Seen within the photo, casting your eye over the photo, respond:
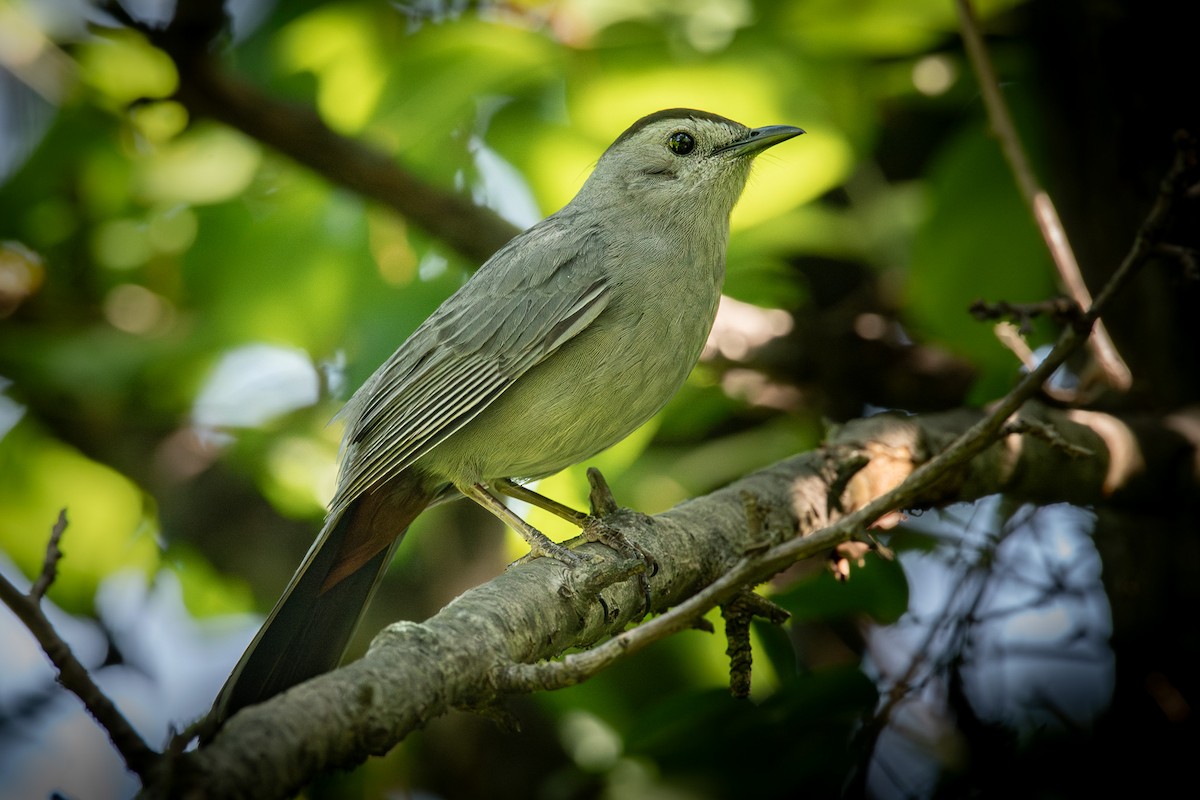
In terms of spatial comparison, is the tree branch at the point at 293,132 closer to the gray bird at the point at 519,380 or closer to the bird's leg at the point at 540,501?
the gray bird at the point at 519,380

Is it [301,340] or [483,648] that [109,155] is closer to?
[301,340]

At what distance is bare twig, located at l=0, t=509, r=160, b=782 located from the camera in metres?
1.40

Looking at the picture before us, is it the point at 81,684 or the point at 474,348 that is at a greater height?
the point at 81,684

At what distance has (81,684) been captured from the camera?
1441 millimetres

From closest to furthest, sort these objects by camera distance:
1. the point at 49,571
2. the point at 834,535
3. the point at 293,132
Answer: the point at 49,571, the point at 834,535, the point at 293,132

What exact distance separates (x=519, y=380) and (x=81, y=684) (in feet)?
6.70

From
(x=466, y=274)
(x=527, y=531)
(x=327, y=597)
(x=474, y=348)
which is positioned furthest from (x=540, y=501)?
(x=466, y=274)

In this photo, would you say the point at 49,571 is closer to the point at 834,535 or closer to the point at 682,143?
the point at 834,535

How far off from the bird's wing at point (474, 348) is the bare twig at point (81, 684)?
177 centimetres

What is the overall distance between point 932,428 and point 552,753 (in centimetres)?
244

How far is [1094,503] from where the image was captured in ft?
12.1

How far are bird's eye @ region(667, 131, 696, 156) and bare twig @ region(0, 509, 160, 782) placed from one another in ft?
9.65

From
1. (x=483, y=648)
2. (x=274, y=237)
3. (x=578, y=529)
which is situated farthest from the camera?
(x=274, y=237)

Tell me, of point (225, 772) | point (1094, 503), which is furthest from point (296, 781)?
point (1094, 503)
